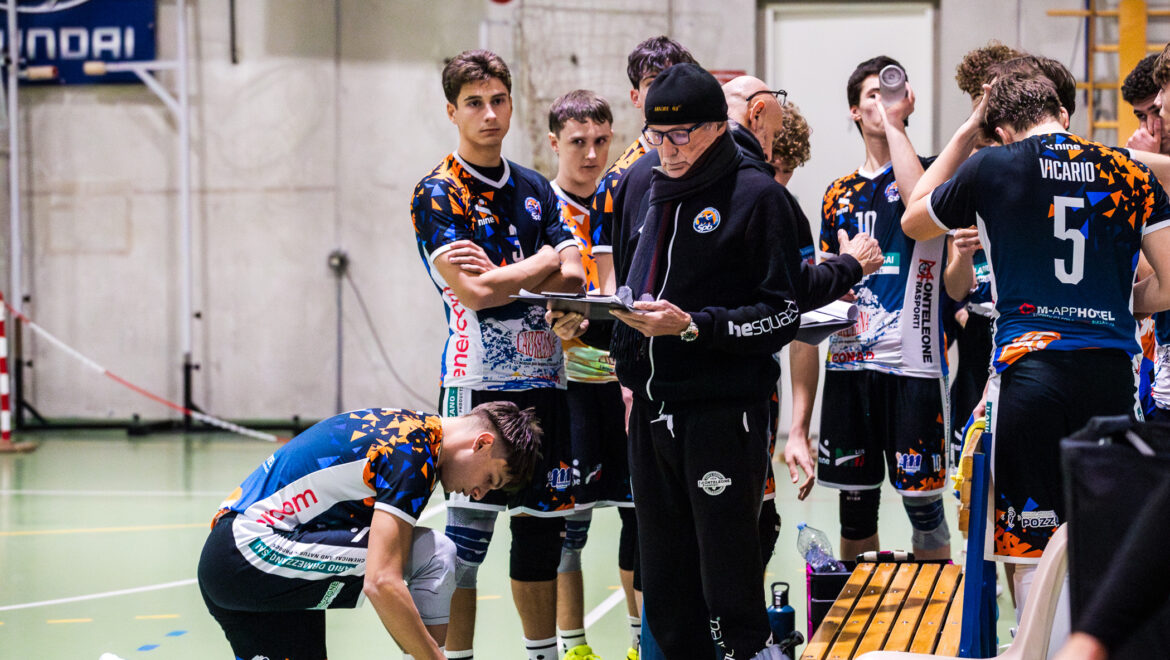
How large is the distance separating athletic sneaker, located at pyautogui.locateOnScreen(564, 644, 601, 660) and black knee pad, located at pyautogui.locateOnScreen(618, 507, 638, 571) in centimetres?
37

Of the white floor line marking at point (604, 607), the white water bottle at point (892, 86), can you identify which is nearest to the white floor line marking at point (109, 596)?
the white floor line marking at point (604, 607)

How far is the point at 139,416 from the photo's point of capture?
984 cm

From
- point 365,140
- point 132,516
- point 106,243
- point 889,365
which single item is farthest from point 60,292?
point 889,365

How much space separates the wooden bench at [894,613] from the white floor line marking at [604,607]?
3.97ft

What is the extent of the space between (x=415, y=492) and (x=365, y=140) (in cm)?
714

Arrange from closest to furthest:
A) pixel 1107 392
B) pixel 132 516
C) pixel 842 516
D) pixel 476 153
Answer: pixel 1107 392
pixel 476 153
pixel 842 516
pixel 132 516

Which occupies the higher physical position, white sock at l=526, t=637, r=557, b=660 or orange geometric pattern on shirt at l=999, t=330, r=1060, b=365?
orange geometric pattern on shirt at l=999, t=330, r=1060, b=365

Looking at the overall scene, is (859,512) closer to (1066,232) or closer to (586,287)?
(586,287)

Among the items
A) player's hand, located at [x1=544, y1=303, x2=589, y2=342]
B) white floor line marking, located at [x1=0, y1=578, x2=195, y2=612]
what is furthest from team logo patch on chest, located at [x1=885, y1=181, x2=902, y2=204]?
white floor line marking, located at [x1=0, y1=578, x2=195, y2=612]

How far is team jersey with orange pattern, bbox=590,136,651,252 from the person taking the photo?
3.33m

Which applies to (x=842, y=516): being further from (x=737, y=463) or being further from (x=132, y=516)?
(x=132, y=516)

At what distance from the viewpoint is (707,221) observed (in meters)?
2.74

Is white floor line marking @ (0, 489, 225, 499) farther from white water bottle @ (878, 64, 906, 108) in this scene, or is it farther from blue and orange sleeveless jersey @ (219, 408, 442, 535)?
white water bottle @ (878, 64, 906, 108)

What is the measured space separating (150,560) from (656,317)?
3994 millimetres
